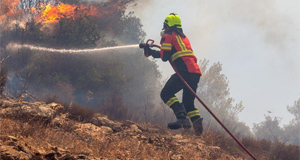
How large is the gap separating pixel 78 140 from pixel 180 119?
2530 mm

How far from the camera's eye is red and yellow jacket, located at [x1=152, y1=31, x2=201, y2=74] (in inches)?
221

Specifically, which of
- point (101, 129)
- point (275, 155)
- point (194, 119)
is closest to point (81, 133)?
point (101, 129)

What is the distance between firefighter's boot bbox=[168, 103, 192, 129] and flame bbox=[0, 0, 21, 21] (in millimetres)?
10409

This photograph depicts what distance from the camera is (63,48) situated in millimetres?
12867

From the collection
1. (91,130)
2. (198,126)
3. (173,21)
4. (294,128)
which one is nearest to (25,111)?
(91,130)

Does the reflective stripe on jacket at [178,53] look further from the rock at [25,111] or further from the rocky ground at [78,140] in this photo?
the rock at [25,111]

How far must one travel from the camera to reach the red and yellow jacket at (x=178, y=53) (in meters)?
5.61

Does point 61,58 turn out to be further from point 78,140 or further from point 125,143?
point 125,143

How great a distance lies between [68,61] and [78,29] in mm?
1723

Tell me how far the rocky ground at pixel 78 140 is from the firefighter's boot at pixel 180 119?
0.77 ft

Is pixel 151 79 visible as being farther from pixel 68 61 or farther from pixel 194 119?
pixel 194 119

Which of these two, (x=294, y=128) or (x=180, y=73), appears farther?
(x=294, y=128)

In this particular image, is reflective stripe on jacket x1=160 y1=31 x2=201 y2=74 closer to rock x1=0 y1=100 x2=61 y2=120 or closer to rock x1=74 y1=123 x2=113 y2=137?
rock x1=74 y1=123 x2=113 y2=137

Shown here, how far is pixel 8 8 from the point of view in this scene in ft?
40.4
